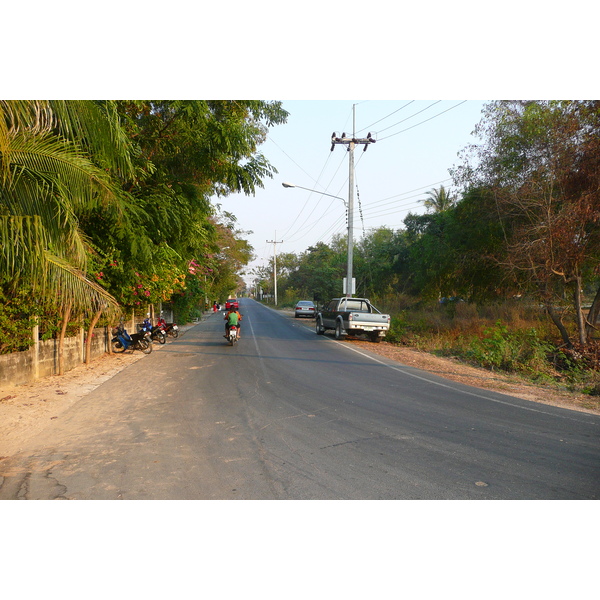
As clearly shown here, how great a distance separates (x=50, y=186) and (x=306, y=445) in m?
5.36

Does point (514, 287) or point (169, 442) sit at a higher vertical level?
point (514, 287)

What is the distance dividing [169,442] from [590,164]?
13609mm

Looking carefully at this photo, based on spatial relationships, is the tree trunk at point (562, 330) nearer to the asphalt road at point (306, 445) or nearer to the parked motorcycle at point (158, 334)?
the asphalt road at point (306, 445)

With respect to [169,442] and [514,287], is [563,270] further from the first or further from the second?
[169,442]

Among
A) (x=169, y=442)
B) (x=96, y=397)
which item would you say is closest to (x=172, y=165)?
(x=96, y=397)

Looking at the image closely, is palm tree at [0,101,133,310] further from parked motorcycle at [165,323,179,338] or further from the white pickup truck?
the white pickup truck

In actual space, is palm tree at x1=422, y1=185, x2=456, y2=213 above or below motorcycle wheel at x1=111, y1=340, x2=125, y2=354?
above

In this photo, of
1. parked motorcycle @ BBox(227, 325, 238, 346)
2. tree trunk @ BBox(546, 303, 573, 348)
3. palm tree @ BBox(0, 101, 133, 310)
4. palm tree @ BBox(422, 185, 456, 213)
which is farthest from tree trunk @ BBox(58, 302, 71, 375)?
palm tree @ BBox(422, 185, 456, 213)

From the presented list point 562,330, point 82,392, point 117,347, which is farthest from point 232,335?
point 562,330

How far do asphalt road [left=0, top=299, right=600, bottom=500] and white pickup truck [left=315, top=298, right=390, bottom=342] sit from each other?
10.5m

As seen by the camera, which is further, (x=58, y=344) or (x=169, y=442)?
(x=58, y=344)

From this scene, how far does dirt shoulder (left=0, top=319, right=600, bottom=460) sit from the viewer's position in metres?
7.27

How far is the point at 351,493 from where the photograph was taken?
178 inches

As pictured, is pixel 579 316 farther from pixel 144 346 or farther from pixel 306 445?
pixel 144 346
